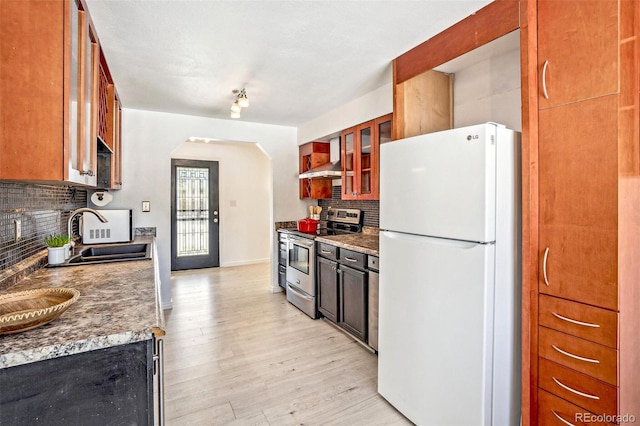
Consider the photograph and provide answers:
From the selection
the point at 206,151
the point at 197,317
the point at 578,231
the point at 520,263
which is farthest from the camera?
the point at 206,151

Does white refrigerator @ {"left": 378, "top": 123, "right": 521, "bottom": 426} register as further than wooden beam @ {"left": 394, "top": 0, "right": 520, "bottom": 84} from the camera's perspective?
No

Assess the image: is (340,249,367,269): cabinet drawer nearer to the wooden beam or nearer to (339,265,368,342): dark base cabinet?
(339,265,368,342): dark base cabinet

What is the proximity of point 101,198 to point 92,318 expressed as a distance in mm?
2915

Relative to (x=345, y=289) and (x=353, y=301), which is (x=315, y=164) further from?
(x=353, y=301)

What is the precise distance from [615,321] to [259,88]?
289cm

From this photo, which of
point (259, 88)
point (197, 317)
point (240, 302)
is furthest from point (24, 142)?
point (240, 302)

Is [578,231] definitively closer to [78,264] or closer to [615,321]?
[615,321]

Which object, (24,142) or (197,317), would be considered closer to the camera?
(24,142)

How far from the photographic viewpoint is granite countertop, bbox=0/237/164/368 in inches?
35.8

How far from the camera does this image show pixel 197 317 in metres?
3.54

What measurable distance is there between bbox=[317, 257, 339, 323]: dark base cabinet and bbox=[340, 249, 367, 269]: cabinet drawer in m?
0.15

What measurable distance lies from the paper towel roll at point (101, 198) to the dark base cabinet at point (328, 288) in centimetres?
240

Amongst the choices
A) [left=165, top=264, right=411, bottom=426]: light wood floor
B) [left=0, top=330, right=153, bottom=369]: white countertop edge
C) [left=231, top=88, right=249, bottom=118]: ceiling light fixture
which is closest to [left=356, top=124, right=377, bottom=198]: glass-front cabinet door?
[left=231, top=88, right=249, bottom=118]: ceiling light fixture

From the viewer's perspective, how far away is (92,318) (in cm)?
112
